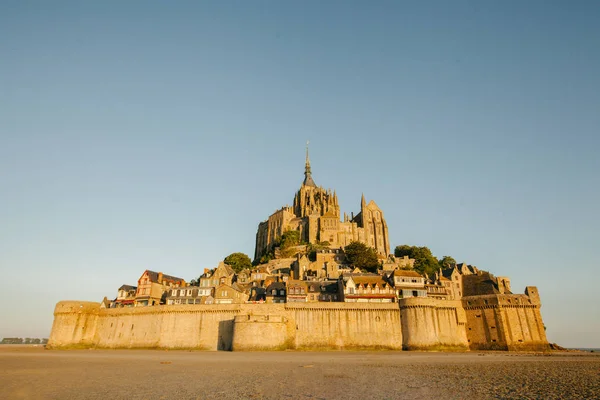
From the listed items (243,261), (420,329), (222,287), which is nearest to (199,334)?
(222,287)

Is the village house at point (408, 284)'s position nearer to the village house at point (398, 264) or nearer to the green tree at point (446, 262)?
the village house at point (398, 264)

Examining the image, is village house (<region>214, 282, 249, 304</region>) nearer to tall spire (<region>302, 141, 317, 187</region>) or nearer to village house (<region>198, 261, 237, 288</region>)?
village house (<region>198, 261, 237, 288</region>)

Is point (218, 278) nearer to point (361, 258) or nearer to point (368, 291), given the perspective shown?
point (368, 291)

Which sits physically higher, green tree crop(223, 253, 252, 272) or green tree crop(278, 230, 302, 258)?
green tree crop(278, 230, 302, 258)

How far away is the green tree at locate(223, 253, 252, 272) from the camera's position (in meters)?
91.8

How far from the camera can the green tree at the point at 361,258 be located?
270ft

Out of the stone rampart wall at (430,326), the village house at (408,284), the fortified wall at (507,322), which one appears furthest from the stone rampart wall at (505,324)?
the village house at (408,284)

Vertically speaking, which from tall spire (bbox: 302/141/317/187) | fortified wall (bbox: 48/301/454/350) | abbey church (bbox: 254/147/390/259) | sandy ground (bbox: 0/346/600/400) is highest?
tall spire (bbox: 302/141/317/187)

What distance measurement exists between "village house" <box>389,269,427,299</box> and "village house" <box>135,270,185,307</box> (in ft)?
125

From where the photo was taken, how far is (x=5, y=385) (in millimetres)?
21391

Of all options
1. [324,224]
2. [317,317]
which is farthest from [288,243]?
[317,317]

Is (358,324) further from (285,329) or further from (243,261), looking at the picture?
(243,261)

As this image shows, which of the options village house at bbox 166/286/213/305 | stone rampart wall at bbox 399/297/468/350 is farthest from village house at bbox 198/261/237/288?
stone rampart wall at bbox 399/297/468/350

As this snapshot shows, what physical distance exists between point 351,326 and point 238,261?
4782 centimetres
